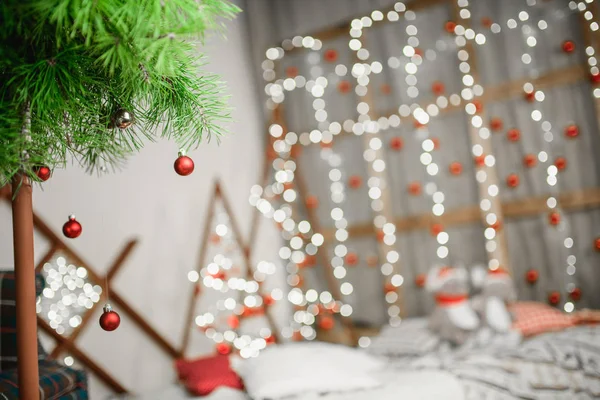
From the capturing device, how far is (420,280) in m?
3.89

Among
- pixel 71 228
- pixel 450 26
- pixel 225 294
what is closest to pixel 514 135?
pixel 450 26

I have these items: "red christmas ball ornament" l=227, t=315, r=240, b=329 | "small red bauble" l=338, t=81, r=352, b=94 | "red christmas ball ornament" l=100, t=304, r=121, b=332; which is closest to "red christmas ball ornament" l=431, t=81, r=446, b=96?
"small red bauble" l=338, t=81, r=352, b=94

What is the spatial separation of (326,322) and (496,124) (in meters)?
2.02

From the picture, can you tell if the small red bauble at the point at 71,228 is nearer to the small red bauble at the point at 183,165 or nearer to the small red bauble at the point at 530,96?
the small red bauble at the point at 183,165

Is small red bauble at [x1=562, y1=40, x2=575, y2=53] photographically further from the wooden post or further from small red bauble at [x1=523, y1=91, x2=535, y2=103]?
the wooden post

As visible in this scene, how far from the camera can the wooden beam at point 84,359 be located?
2389 mm

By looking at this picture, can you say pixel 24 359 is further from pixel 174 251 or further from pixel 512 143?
pixel 512 143

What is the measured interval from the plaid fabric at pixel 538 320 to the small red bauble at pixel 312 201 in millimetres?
1799

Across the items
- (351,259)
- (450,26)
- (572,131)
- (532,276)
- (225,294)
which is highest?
(450,26)

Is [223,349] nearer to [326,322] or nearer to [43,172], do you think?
[326,322]

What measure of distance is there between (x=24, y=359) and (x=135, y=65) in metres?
0.71

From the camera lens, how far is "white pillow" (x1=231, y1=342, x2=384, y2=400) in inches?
82.5

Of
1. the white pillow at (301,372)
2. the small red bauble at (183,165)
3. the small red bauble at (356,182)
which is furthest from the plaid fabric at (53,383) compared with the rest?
the small red bauble at (356,182)

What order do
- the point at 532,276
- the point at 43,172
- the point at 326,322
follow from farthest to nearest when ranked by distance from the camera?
the point at 326,322
the point at 532,276
the point at 43,172
